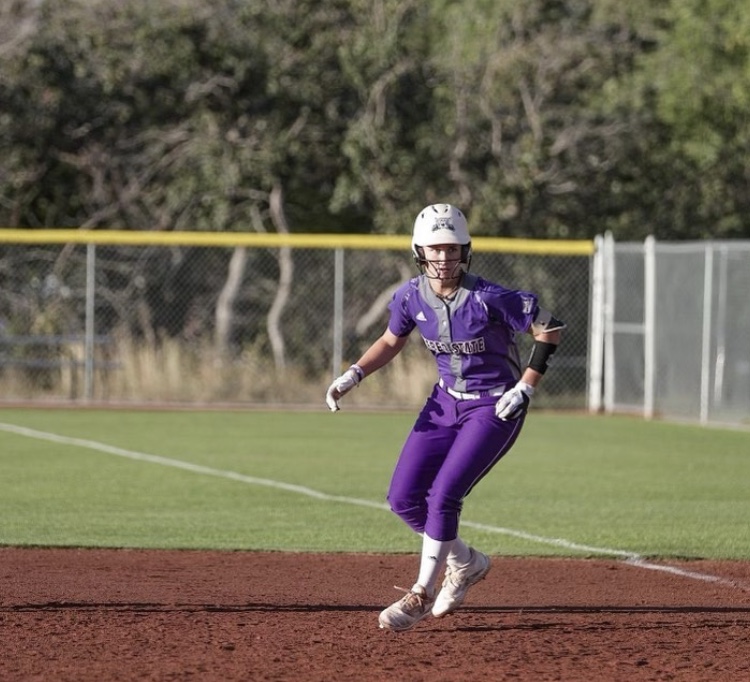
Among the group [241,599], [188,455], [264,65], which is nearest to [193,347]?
[264,65]

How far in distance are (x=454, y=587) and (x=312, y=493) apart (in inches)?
234

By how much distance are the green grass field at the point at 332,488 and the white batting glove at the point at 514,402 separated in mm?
3199

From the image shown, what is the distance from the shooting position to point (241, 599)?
26.9ft

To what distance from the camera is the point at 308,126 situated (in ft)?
91.1

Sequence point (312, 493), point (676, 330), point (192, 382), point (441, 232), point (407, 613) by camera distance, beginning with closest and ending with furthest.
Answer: point (407, 613), point (441, 232), point (312, 493), point (676, 330), point (192, 382)

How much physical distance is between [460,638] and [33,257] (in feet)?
66.5

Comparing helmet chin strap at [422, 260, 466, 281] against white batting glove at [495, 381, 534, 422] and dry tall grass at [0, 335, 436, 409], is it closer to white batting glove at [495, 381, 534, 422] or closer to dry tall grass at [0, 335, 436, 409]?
white batting glove at [495, 381, 534, 422]

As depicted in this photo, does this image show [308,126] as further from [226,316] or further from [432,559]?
[432,559]

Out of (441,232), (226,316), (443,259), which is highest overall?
(441,232)

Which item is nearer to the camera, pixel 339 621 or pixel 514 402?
pixel 514 402

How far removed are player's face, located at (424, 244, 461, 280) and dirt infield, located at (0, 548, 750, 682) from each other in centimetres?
171

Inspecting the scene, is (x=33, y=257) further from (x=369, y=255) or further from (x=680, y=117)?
(x=680, y=117)

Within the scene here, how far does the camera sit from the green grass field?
35.8 ft

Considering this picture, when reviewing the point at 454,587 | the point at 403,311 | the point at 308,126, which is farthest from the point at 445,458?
the point at 308,126
